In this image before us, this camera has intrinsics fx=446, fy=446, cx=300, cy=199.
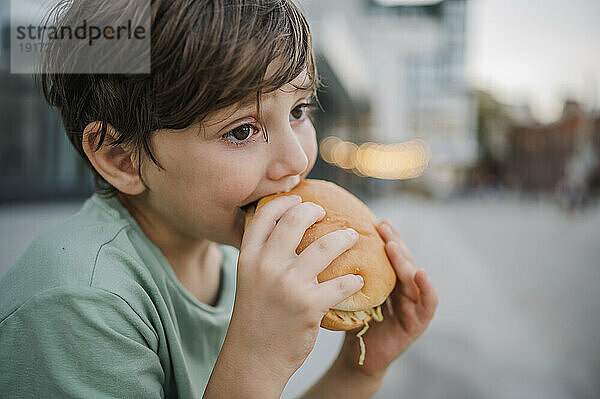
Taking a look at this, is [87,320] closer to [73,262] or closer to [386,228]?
[73,262]

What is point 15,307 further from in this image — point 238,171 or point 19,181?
point 19,181

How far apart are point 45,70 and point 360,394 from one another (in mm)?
1020

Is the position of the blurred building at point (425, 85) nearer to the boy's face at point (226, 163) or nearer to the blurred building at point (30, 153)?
the blurred building at point (30, 153)

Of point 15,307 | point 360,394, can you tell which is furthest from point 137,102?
point 360,394

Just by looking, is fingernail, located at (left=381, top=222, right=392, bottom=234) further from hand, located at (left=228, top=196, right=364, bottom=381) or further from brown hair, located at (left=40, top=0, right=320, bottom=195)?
brown hair, located at (left=40, top=0, right=320, bottom=195)

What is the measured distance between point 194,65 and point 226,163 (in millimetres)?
173

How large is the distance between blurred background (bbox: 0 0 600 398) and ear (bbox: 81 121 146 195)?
0.53 meters

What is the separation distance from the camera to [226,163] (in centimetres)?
79

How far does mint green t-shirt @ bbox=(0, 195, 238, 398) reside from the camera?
0.64 metres

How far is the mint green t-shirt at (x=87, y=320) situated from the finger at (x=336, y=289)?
29 centimetres

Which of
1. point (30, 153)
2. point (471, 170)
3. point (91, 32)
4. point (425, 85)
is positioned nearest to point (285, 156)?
point (91, 32)

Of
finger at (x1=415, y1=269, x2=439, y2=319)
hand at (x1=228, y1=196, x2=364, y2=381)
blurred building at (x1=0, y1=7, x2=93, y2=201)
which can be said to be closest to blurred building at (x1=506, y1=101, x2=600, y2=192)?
blurred building at (x1=0, y1=7, x2=93, y2=201)

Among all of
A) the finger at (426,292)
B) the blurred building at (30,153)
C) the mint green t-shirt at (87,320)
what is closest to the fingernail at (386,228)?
the finger at (426,292)

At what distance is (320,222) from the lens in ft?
2.83
